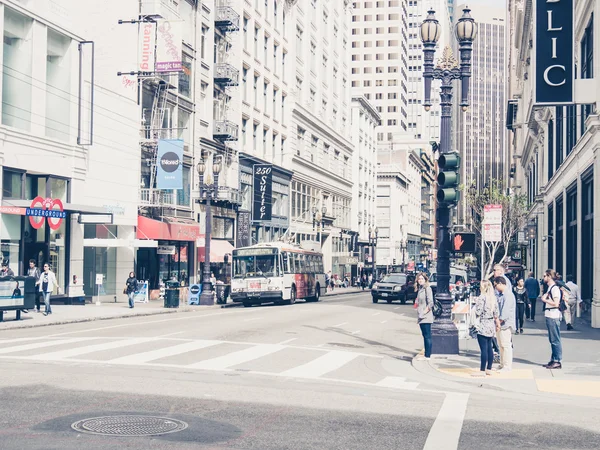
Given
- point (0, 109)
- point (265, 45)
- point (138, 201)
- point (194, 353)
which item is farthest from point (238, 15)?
point (194, 353)

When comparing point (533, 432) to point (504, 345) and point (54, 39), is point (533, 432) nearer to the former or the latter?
point (504, 345)

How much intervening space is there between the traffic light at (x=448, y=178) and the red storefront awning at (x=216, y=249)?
30.7 m

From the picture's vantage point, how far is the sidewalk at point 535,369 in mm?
12805

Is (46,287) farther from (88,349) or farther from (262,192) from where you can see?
(262,192)

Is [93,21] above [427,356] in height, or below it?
above

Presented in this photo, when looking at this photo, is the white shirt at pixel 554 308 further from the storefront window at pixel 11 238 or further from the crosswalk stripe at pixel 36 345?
the storefront window at pixel 11 238

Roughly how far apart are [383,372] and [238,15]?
40775 millimetres

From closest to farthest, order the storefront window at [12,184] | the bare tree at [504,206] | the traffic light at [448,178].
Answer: the traffic light at [448,178], the storefront window at [12,184], the bare tree at [504,206]

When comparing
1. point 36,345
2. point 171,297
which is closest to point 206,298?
point 171,297

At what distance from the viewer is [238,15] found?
51.4 metres

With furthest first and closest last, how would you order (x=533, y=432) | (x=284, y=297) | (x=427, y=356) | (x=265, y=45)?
(x=265, y=45) < (x=284, y=297) < (x=427, y=356) < (x=533, y=432)

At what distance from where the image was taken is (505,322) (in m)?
14.4

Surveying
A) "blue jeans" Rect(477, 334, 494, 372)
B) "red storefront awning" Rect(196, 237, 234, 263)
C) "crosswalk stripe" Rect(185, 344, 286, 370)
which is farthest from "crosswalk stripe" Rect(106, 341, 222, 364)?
"red storefront awning" Rect(196, 237, 234, 263)

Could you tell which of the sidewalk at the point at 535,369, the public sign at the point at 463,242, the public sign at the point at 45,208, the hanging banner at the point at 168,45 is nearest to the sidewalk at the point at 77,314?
the public sign at the point at 45,208
